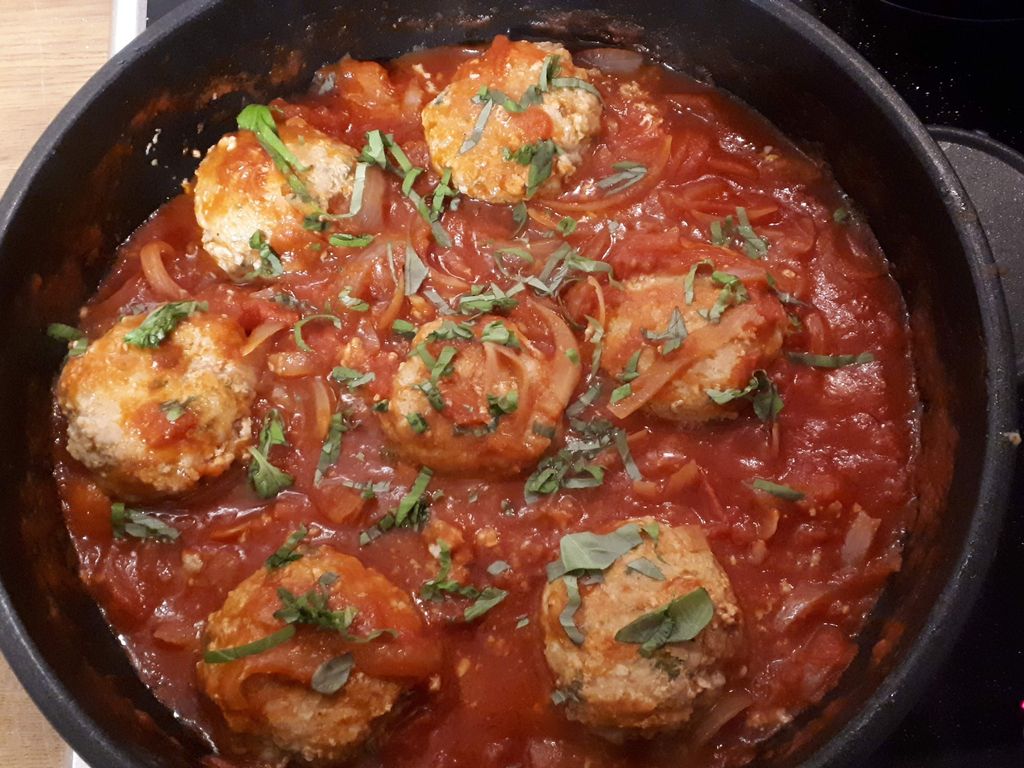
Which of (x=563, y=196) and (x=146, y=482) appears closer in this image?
(x=146, y=482)

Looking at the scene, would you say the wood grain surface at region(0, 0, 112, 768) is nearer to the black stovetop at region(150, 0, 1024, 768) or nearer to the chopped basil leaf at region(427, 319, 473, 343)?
the black stovetop at region(150, 0, 1024, 768)

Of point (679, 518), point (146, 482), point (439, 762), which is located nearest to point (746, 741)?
point (679, 518)

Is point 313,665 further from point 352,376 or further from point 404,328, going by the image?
point 404,328

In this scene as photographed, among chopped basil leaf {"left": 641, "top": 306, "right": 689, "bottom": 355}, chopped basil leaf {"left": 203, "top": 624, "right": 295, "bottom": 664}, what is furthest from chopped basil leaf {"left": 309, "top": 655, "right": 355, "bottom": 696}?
chopped basil leaf {"left": 641, "top": 306, "right": 689, "bottom": 355}

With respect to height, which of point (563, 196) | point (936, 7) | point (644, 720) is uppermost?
point (936, 7)

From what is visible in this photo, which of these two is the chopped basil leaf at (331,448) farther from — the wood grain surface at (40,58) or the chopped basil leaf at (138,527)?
the wood grain surface at (40,58)

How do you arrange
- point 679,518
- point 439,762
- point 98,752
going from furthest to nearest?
point 679,518 → point 439,762 → point 98,752

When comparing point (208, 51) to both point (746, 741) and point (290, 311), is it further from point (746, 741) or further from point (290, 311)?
point (746, 741)
